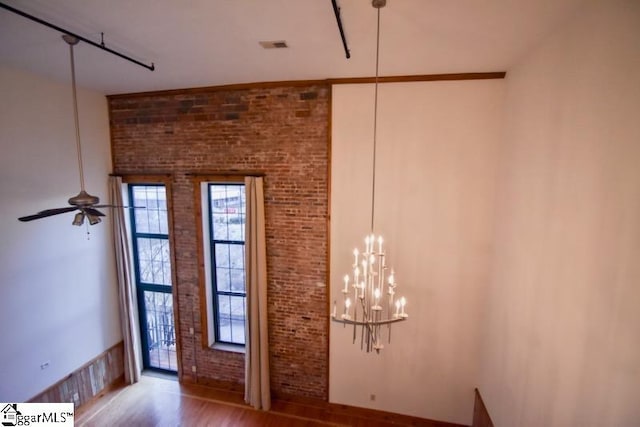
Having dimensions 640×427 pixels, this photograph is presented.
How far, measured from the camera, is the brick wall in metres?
4.27

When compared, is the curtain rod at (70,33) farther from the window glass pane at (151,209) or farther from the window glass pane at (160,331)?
the window glass pane at (160,331)

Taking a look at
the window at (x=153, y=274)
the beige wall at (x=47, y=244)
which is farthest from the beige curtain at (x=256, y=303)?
the beige wall at (x=47, y=244)

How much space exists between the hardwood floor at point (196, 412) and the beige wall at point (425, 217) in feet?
2.48

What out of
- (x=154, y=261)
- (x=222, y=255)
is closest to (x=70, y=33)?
(x=222, y=255)

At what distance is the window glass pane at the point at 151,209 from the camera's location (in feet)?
16.6

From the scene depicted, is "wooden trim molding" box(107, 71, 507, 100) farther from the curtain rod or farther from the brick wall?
the curtain rod

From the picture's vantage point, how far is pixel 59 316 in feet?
13.8

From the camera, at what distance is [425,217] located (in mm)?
4004

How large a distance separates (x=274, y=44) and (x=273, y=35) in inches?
7.6

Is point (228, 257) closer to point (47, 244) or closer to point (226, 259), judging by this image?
point (226, 259)

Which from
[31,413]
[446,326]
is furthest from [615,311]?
[31,413]

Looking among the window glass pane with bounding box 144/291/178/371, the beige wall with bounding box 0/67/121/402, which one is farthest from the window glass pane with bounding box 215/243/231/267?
the beige wall with bounding box 0/67/121/402

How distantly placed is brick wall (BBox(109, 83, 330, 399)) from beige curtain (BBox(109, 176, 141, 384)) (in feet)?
1.58

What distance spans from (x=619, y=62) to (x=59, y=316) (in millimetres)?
6441
